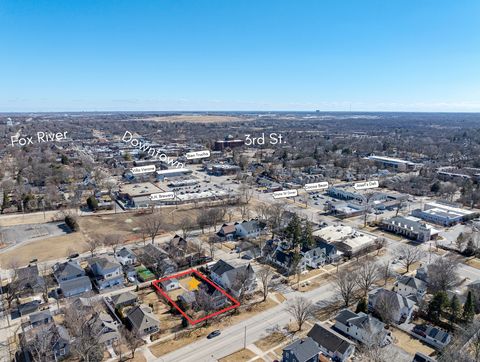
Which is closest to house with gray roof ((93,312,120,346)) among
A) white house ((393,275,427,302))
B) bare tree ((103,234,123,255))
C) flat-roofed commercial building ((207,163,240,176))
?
bare tree ((103,234,123,255))

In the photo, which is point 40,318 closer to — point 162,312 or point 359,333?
point 162,312

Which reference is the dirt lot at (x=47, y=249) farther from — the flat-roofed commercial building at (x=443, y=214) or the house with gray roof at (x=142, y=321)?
the flat-roofed commercial building at (x=443, y=214)

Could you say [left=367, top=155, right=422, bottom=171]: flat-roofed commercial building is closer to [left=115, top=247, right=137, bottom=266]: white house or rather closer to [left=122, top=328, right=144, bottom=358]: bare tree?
[left=115, top=247, right=137, bottom=266]: white house

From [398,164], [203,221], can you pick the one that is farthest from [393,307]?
[398,164]

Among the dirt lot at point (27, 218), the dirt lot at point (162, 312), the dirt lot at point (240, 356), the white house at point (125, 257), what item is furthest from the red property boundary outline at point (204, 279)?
the dirt lot at point (27, 218)

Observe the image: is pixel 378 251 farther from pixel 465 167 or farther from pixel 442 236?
pixel 465 167

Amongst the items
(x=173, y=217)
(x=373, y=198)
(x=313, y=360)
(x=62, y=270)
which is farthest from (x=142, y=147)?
(x=313, y=360)
